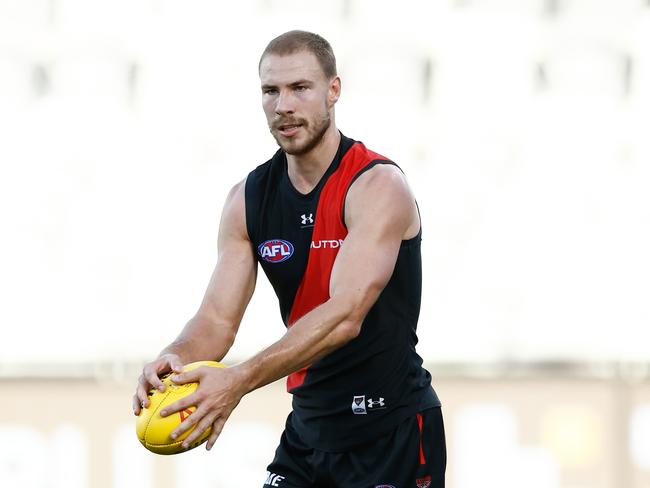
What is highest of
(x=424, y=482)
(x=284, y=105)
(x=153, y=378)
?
(x=284, y=105)

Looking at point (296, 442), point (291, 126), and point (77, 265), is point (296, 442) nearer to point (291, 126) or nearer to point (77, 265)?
point (291, 126)

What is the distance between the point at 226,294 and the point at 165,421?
84 centimetres

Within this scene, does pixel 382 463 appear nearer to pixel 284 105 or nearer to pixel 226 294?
pixel 226 294

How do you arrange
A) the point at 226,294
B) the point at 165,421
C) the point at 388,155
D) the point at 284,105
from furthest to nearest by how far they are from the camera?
the point at 388,155, the point at 226,294, the point at 284,105, the point at 165,421

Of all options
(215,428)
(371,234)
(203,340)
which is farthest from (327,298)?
(215,428)

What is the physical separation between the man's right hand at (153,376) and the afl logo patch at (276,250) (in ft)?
1.85

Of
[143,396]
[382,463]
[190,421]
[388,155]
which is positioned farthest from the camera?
[388,155]

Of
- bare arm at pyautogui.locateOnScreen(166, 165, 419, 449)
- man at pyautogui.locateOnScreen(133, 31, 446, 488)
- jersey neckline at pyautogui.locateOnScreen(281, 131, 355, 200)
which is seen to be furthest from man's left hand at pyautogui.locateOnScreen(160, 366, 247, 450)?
jersey neckline at pyautogui.locateOnScreen(281, 131, 355, 200)

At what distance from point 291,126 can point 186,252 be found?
333cm

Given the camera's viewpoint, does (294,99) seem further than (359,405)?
No

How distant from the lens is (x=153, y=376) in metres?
4.20

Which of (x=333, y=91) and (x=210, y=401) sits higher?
(x=333, y=91)

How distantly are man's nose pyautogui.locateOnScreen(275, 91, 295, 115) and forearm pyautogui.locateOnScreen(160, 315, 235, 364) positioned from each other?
2.75 ft

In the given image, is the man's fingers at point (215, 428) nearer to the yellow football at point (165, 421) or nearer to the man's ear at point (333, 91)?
the yellow football at point (165, 421)
